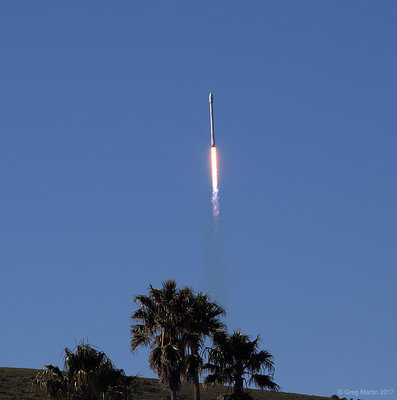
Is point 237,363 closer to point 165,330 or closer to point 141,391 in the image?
point 165,330

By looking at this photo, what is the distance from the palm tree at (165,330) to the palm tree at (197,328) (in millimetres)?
479

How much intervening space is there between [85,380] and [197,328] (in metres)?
13.7

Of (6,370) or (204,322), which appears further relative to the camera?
(6,370)

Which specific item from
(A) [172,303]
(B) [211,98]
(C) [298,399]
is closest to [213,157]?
(B) [211,98]

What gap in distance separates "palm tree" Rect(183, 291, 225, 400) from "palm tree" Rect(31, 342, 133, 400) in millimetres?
9962

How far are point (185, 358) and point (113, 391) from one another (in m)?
11.8

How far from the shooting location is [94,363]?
67438mm

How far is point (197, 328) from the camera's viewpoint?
77938 mm

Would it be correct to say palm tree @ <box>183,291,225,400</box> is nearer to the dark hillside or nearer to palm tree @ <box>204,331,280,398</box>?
palm tree @ <box>204,331,280,398</box>

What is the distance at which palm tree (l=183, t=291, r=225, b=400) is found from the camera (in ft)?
252

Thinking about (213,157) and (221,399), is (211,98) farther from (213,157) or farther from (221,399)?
(221,399)

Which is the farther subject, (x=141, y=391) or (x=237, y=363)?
(x=141, y=391)

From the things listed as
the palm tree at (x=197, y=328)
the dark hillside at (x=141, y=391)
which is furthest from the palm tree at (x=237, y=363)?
the dark hillside at (x=141, y=391)

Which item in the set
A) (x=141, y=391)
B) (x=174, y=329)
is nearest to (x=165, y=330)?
(x=174, y=329)
